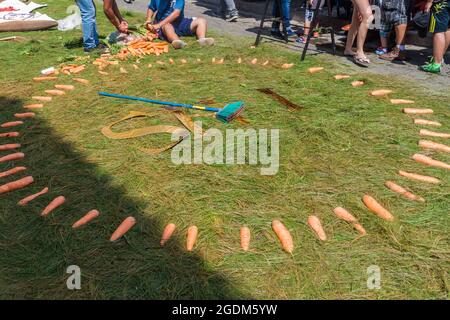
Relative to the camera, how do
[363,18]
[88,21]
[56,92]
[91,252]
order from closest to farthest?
[91,252]
[56,92]
[363,18]
[88,21]

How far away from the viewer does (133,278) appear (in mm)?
2369

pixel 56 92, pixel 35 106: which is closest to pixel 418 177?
pixel 35 106

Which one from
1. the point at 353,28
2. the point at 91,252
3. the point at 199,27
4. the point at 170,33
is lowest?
the point at 91,252

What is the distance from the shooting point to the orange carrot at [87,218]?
282 cm

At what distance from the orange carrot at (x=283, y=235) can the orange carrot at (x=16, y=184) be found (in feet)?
7.14

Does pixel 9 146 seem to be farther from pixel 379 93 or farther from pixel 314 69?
pixel 379 93

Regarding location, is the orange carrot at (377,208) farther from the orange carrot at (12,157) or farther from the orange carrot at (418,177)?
the orange carrot at (12,157)

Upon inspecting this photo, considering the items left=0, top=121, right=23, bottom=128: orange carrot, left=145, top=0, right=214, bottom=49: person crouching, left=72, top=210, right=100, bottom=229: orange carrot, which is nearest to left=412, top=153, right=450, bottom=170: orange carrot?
left=72, top=210, right=100, bottom=229: orange carrot

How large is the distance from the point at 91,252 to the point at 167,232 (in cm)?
53

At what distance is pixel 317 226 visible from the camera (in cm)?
277

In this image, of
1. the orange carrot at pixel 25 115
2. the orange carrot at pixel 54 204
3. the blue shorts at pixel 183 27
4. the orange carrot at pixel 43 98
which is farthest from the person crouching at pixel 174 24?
the orange carrot at pixel 54 204

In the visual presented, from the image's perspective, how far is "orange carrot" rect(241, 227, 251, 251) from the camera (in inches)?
103

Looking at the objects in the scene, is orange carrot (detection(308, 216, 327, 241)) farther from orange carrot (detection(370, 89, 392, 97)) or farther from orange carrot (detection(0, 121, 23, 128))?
orange carrot (detection(0, 121, 23, 128))
